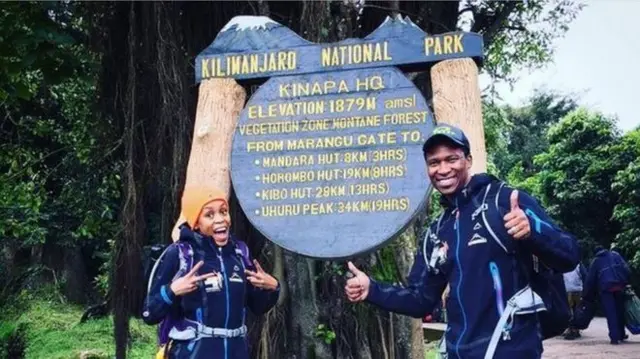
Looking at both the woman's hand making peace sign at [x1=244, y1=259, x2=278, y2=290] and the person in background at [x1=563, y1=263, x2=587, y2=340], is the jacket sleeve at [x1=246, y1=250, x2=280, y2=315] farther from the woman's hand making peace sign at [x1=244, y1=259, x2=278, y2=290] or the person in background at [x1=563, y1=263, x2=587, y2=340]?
the person in background at [x1=563, y1=263, x2=587, y2=340]

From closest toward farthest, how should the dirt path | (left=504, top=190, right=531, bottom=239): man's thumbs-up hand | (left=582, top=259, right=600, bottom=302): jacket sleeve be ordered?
(left=504, top=190, right=531, bottom=239): man's thumbs-up hand, the dirt path, (left=582, top=259, right=600, bottom=302): jacket sleeve

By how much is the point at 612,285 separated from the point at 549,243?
30.0 feet

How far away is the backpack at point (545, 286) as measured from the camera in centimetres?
A: 305

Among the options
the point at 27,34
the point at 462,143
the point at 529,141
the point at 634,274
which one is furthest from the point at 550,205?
the point at 462,143

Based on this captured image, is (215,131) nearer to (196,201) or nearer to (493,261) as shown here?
(196,201)

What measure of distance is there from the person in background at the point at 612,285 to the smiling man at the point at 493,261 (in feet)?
28.6

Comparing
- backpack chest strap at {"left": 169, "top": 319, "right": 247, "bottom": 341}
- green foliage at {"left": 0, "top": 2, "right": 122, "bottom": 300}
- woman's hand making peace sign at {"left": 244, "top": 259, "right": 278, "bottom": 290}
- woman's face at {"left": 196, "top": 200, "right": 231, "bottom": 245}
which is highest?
green foliage at {"left": 0, "top": 2, "right": 122, "bottom": 300}

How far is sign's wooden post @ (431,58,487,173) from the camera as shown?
441 cm

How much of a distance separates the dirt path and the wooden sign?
21.2ft

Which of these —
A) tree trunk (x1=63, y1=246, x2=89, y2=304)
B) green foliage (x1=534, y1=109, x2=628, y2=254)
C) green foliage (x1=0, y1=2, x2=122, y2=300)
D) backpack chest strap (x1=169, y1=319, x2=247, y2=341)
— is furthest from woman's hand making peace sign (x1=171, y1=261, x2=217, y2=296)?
green foliage (x1=534, y1=109, x2=628, y2=254)

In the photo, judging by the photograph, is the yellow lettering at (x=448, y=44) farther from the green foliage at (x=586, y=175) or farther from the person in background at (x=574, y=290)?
the green foliage at (x=586, y=175)

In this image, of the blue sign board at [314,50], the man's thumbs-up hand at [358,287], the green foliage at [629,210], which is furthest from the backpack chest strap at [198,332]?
the green foliage at [629,210]

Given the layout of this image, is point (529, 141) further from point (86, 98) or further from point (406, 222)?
point (406, 222)

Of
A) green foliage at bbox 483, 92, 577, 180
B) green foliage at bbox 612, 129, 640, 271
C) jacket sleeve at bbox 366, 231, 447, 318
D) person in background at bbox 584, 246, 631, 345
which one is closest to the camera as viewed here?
jacket sleeve at bbox 366, 231, 447, 318
